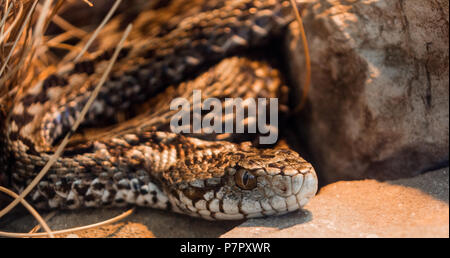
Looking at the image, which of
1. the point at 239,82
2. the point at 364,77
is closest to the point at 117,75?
the point at 239,82

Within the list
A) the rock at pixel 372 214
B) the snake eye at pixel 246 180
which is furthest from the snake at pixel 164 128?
the rock at pixel 372 214

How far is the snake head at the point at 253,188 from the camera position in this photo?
212cm

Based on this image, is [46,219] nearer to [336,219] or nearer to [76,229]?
[76,229]

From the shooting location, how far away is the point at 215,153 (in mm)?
2633

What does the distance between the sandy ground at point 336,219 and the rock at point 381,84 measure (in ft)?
0.61

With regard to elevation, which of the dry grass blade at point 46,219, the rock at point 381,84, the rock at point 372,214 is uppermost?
the rock at point 381,84

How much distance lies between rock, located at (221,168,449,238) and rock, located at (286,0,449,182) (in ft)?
0.68

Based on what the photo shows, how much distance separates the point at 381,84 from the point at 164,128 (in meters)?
1.44

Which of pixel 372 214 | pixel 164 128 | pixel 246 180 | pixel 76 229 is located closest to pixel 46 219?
pixel 76 229

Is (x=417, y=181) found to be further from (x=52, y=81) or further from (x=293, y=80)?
(x=52, y=81)

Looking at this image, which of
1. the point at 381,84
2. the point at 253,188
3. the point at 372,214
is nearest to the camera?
the point at 372,214

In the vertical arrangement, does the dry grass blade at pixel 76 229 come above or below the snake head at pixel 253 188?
below

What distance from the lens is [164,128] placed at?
9.65ft

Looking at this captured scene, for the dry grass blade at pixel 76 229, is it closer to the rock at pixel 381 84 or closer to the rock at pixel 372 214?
the rock at pixel 372 214
